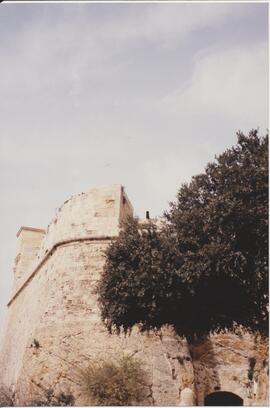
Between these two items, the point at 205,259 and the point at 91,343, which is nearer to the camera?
the point at 205,259

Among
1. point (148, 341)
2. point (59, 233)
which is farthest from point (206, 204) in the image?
point (59, 233)

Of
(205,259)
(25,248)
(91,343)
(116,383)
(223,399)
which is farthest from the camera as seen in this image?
(25,248)

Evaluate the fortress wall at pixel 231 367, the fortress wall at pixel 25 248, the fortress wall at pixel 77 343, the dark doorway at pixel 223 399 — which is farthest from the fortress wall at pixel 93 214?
the fortress wall at pixel 25 248

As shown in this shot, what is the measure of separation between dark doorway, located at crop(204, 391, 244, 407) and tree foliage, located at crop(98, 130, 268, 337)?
4461 mm

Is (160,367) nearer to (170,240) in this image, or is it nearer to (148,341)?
(148,341)

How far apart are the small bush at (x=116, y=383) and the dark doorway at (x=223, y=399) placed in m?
3.16

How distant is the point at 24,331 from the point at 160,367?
Result: 26.1ft

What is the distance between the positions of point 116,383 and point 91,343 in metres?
2.13

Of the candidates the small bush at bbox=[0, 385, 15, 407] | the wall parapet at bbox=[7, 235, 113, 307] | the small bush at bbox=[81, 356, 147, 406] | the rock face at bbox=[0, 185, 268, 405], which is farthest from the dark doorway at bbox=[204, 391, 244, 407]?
the small bush at bbox=[0, 385, 15, 407]

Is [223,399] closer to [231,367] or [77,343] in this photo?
[231,367]

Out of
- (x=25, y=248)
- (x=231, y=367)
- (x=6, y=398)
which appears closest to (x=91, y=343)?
(x=6, y=398)

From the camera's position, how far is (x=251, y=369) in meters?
16.2

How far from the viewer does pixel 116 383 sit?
1348 cm

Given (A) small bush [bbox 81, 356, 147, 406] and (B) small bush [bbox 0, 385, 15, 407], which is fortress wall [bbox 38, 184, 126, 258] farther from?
(B) small bush [bbox 0, 385, 15, 407]
